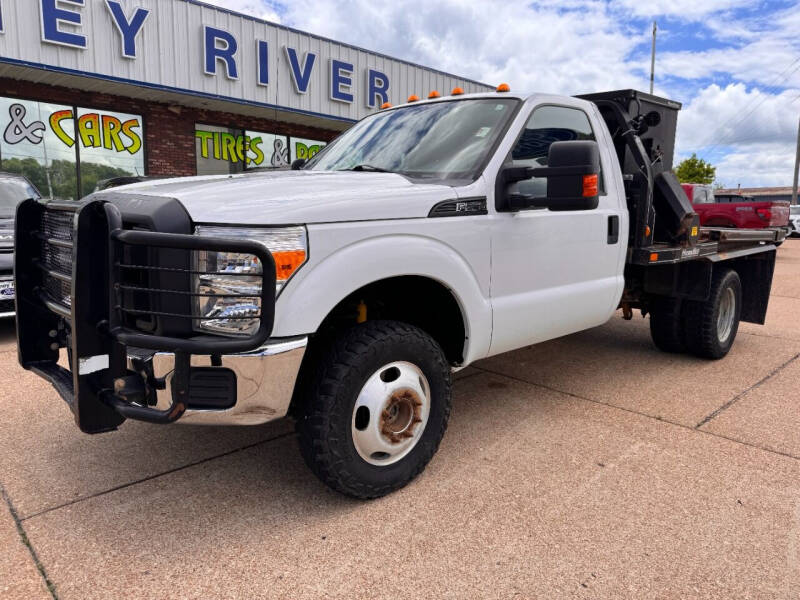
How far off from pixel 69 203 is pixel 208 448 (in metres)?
1.49

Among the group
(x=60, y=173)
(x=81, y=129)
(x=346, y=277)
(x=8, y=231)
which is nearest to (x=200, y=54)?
(x=81, y=129)

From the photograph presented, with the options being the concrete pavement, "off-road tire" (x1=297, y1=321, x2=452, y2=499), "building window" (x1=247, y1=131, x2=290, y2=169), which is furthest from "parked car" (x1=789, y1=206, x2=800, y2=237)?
"off-road tire" (x1=297, y1=321, x2=452, y2=499)

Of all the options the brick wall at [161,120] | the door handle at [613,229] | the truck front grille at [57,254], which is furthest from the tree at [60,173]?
the door handle at [613,229]

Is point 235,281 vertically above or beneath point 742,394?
above

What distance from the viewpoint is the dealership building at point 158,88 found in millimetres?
10203

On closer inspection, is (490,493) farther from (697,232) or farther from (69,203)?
(697,232)

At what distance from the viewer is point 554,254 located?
3.66 meters

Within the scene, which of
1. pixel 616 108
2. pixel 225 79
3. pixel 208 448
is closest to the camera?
pixel 208 448

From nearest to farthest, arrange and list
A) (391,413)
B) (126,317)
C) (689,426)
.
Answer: (126,317) < (391,413) < (689,426)

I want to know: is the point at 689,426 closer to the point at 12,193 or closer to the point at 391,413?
the point at 391,413

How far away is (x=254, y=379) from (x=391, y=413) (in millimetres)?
760

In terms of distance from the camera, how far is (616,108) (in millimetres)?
4609

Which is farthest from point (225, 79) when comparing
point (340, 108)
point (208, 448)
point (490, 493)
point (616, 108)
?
point (490, 493)

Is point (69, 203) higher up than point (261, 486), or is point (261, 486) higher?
point (69, 203)
